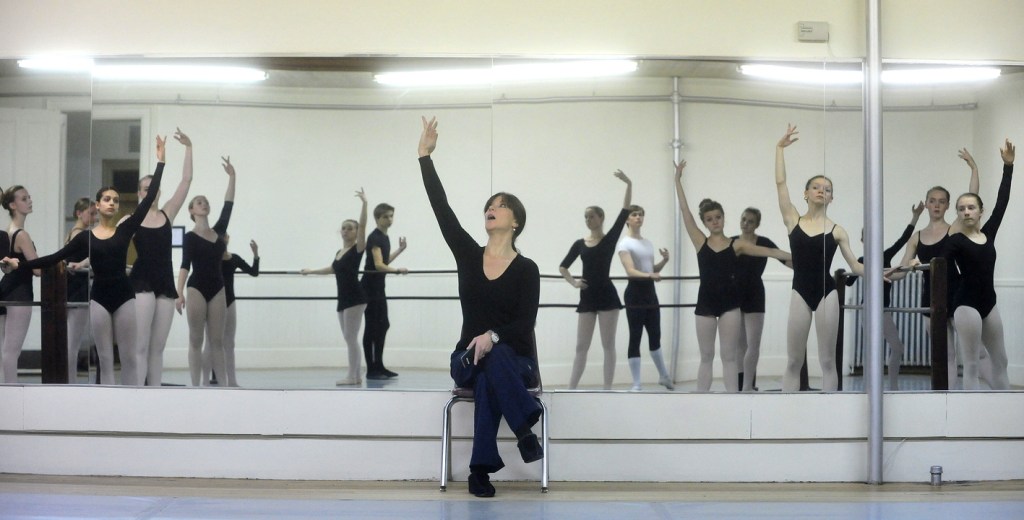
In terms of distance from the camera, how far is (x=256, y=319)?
5055 mm

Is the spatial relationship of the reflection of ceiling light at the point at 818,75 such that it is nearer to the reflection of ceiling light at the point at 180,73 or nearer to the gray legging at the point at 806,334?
the gray legging at the point at 806,334

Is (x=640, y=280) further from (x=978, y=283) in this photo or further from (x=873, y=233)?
(x=978, y=283)

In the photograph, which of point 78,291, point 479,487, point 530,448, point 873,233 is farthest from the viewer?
point 78,291

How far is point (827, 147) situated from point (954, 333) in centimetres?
111

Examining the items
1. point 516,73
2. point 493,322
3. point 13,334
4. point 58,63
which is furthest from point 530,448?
point 58,63

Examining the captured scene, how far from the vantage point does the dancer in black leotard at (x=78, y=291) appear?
5172mm

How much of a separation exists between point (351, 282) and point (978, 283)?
303 cm

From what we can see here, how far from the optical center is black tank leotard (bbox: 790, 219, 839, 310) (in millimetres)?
5043

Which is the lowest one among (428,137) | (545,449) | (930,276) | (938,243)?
(545,449)

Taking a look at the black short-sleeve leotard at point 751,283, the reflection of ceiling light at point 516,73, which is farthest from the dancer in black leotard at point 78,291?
the black short-sleeve leotard at point 751,283

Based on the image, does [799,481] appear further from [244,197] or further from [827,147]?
[244,197]

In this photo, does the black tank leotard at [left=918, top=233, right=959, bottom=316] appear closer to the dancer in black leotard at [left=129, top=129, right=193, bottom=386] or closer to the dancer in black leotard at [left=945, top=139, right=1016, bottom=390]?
the dancer in black leotard at [left=945, top=139, right=1016, bottom=390]

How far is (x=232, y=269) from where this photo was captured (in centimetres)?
507

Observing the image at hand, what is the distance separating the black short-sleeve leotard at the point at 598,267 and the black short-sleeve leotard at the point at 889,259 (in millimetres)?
1129
